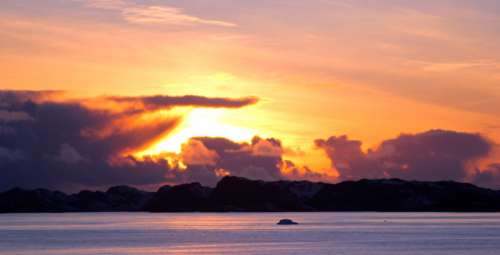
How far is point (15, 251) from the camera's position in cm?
16238

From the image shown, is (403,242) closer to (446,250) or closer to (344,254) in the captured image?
(446,250)

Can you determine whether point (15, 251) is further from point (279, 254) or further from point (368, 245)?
point (368, 245)

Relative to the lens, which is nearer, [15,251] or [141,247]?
[15,251]

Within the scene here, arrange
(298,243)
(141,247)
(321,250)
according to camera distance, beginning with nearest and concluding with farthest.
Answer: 1. (321,250)
2. (141,247)
3. (298,243)

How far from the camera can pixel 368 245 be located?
607ft

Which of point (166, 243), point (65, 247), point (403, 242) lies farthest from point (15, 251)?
point (403, 242)

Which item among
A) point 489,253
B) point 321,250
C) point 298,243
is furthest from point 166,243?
point 489,253

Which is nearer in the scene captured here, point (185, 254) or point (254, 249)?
point (185, 254)

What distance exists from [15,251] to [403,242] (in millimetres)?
89651

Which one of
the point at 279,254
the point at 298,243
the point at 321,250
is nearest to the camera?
the point at 279,254

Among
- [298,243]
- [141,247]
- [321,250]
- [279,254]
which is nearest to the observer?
[279,254]

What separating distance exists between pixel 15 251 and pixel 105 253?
19.0 meters

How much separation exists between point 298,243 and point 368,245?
16.7 metres

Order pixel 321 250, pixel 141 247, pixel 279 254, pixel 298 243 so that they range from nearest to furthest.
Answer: pixel 279 254
pixel 321 250
pixel 141 247
pixel 298 243
